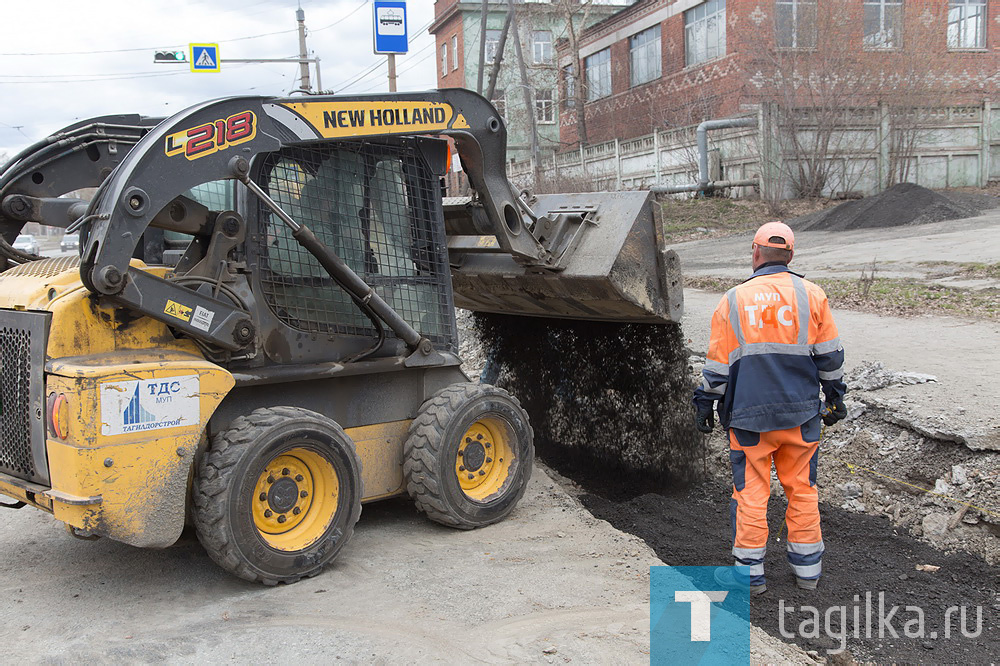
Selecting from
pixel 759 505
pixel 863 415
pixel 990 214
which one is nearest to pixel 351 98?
pixel 759 505

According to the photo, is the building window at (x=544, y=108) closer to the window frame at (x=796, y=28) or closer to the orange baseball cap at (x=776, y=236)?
the window frame at (x=796, y=28)

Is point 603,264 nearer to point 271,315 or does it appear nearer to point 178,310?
point 271,315

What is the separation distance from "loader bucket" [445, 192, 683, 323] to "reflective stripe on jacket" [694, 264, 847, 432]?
1.44 metres

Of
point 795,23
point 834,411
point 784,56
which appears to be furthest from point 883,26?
point 834,411

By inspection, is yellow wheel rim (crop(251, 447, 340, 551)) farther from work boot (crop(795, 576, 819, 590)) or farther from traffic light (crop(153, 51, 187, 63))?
traffic light (crop(153, 51, 187, 63))

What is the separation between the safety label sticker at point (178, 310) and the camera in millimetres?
3975

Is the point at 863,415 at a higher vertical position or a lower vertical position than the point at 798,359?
lower

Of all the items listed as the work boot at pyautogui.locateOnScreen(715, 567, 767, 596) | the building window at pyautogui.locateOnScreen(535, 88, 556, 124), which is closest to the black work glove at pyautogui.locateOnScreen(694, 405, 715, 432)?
the work boot at pyautogui.locateOnScreen(715, 567, 767, 596)

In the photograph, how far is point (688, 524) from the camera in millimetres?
5664

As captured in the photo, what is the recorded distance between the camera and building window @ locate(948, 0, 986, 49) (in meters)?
25.3

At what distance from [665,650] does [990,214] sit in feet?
54.8

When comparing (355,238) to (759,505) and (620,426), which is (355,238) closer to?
(759,505)

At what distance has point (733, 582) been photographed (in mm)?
4383

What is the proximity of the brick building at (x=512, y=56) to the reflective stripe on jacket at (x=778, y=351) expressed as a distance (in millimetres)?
33417
